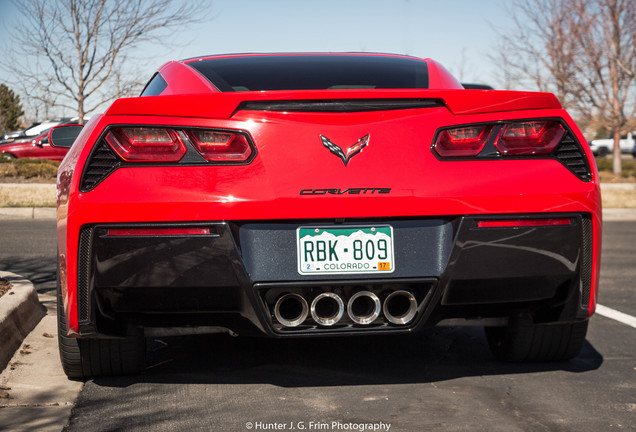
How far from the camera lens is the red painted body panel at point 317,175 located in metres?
3.05

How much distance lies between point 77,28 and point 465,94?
17.6m

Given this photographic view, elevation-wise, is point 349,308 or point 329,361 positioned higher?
point 349,308

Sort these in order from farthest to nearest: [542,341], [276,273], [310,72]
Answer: [310,72] → [542,341] → [276,273]

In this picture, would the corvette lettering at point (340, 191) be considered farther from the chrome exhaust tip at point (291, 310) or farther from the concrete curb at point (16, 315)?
the concrete curb at point (16, 315)

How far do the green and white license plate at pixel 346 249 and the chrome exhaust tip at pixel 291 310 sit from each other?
0.14 metres

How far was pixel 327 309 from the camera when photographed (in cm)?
318

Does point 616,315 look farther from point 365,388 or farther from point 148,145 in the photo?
point 148,145

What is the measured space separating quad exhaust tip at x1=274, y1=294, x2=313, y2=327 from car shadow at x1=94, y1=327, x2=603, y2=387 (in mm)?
590

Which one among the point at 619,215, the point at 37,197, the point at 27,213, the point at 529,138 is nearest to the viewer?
the point at 529,138

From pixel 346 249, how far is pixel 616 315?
10.1 feet

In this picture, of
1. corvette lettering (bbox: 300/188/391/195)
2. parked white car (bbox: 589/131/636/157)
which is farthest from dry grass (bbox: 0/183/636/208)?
parked white car (bbox: 589/131/636/157)

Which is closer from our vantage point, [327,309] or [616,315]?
[327,309]

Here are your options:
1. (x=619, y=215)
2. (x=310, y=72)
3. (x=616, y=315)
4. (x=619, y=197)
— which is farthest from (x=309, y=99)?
(x=619, y=197)

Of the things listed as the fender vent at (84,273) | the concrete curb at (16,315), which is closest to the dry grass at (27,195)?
the concrete curb at (16,315)
